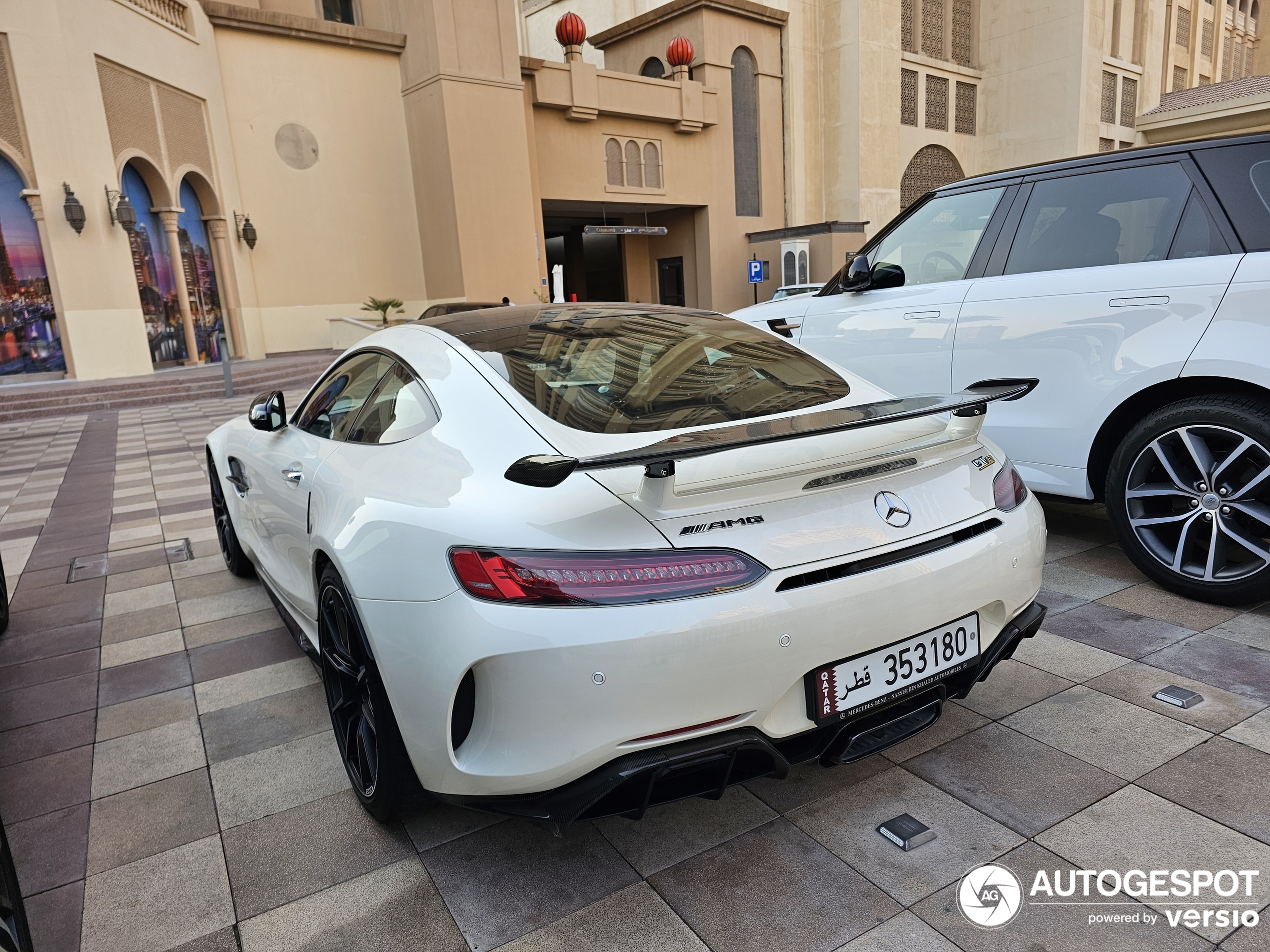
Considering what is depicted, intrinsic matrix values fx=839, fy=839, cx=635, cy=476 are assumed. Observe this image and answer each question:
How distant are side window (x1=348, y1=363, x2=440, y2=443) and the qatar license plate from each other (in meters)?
1.24

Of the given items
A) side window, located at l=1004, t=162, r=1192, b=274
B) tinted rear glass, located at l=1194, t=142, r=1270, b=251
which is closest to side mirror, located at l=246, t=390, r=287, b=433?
side window, located at l=1004, t=162, r=1192, b=274

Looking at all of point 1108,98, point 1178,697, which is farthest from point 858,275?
point 1108,98

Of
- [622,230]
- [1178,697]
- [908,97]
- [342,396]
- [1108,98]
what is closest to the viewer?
[1178,697]

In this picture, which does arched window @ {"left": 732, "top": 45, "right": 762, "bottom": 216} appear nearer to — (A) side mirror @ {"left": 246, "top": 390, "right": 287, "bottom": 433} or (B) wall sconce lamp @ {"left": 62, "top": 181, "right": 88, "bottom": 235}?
(B) wall sconce lamp @ {"left": 62, "top": 181, "right": 88, "bottom": 235}

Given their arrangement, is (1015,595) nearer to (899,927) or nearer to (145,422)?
(899,927)

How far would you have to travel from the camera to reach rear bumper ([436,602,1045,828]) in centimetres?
175

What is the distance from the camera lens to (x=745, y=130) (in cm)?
3091

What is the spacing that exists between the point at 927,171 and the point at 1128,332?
35.6 metres

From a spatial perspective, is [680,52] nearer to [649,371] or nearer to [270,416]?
[270,416]

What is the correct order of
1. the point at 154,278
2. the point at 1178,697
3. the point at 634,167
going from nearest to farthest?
the point at 1178,697
the point at 154,278
the point at 634,167

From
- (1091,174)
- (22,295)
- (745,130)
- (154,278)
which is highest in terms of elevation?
(745,130)

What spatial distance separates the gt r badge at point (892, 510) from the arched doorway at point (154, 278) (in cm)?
1890

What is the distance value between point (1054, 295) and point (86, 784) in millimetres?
4211

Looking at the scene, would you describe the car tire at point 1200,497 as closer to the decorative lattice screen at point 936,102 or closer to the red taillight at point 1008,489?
the red taillight at point 1008,489
